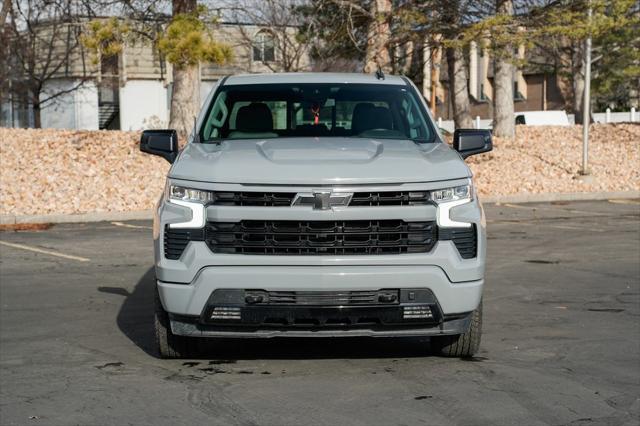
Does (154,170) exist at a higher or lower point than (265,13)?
lower

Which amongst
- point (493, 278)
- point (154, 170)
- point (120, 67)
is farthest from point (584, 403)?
point (120, 67)

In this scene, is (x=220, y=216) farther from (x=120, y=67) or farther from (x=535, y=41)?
(x=120, y=67)

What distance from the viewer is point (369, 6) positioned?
24.0m

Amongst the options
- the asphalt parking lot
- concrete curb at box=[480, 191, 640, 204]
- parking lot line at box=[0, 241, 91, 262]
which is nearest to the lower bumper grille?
the asphalt parking lot

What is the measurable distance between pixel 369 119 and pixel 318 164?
1.55 meters

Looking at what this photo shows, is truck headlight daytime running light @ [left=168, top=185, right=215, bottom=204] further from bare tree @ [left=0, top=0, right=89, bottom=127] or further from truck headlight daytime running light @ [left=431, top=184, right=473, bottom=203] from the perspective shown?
bare tree @ [left=0, top=0, right=89, bottom=127]

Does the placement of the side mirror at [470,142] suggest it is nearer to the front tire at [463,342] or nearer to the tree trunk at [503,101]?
the front tire at [463,342]

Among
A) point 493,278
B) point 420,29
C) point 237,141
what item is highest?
point 420,29

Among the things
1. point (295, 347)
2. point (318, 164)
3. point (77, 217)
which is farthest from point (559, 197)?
point (318, 164)

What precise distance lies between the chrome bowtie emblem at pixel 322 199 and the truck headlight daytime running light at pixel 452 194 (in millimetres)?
530

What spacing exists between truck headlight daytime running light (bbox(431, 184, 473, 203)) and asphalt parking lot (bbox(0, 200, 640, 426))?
3.58ft

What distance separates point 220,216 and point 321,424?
1481 mm

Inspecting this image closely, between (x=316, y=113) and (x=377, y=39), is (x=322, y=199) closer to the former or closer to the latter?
(x=316, y=113)

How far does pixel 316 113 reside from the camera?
8.05 m
